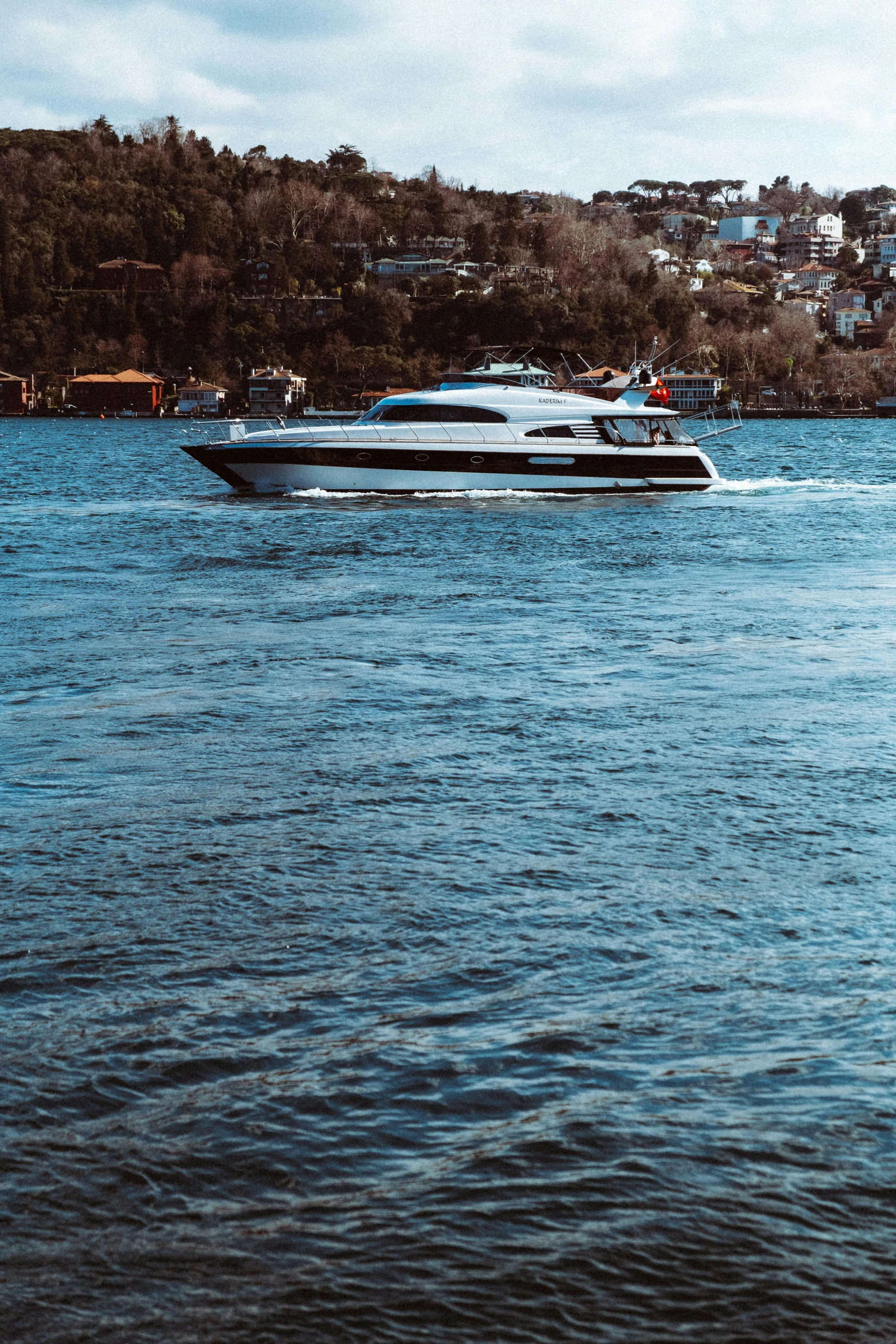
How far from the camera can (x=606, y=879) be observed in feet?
19.7

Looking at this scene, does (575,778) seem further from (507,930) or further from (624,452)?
(624,452)

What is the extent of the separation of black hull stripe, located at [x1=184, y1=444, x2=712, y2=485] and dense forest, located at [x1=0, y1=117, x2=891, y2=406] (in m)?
115

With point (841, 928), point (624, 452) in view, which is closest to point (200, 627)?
point (841, 928)

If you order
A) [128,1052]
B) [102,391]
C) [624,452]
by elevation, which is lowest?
[128,1052]

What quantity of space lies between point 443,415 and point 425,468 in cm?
128

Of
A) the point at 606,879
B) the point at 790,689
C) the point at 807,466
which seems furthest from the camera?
the point at 807,466

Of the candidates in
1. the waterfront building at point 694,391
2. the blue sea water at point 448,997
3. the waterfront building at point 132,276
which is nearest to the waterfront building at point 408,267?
the waterfront building at point 132,276

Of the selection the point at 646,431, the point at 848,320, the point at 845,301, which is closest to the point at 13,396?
the point at 848,320

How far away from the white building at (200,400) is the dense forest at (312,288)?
289 inches

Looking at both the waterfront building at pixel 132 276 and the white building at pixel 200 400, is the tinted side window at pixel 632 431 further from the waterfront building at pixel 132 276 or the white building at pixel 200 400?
the waterfront building at pixel 132 276

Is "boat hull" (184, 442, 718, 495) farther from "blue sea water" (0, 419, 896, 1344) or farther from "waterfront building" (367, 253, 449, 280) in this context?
"waterfront building" (367, 253, 449, 280)

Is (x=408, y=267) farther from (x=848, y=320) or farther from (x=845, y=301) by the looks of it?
(x=845, y=301)

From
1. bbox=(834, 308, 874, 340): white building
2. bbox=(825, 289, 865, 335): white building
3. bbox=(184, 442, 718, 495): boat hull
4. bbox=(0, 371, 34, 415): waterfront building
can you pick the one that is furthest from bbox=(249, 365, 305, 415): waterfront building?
bbox=(184, 442, 718, 495): boat hull

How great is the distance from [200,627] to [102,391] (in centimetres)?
15405
